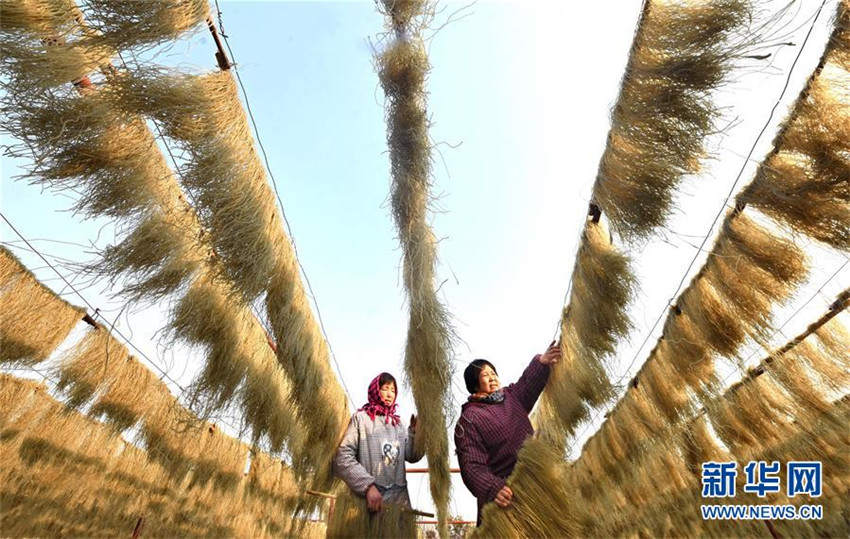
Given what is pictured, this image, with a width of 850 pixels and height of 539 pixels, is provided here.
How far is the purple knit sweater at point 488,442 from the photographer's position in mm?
1834

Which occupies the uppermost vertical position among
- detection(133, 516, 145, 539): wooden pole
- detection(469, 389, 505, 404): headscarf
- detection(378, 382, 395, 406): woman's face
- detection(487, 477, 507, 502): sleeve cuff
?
detection(378, 382, 395, 406): woman's face

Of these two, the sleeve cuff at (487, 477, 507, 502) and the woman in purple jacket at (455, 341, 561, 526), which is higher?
the woman in purple jacket at (455, 341, 561, 526)

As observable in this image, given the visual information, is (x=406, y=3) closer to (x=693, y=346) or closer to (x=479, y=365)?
(x=479, y=365)

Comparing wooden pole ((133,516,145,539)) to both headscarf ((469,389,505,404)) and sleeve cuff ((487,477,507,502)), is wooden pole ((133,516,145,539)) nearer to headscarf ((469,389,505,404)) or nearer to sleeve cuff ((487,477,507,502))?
headscarf ((469,389,505,404))

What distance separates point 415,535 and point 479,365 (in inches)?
33.0

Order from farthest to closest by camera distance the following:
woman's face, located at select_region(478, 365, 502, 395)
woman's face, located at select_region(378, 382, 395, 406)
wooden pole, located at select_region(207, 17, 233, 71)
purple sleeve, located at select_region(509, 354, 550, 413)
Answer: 1. woman's face, located at select_region(378, 382, 395, 406)
2. purple sleeve, located at select_region(509, 354, 550, 413)
3. woman's face, located at select_region(478, 365, 502, 395)
4. wooden pole, located at select_region(207, 17, 233, 71)

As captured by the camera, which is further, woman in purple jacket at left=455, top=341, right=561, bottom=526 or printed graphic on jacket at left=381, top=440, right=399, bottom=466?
printed graphic on jacket at left=381, top=440, right=399, bottom=466

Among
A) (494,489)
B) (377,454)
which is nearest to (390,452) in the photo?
(377,454)

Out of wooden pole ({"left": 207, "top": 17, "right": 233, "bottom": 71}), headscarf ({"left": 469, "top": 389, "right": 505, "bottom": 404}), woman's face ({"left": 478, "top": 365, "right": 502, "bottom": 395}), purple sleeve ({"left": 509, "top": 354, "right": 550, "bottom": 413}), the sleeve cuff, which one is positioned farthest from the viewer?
purple sleeve ({"left": 509, "top": 354, "right": 550, "bottom": 413})

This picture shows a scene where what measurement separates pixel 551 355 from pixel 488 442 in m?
0.69

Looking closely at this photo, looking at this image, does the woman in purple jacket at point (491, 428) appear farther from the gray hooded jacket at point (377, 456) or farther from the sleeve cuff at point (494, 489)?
the gray hooded jacket at point (377, 456)

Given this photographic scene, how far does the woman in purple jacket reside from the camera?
6.00 ft

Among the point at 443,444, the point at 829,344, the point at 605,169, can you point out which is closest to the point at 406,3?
the point at 605,169

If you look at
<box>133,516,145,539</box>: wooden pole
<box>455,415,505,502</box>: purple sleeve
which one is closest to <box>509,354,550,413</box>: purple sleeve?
<box>455,415,505,502</box>: purple sleeve
